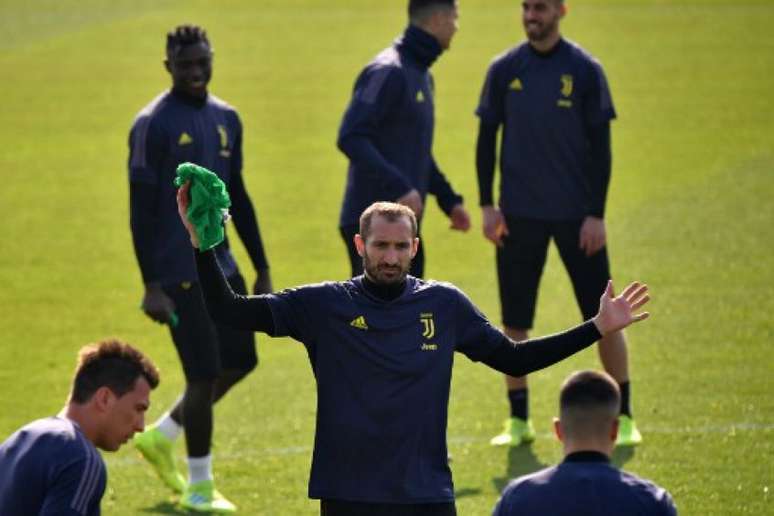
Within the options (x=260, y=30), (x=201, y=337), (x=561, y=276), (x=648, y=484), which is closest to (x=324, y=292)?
(x=648, y=484)

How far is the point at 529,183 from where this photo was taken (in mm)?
12469

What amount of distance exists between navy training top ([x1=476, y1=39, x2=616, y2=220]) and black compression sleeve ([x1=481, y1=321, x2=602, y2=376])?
14.1 ft

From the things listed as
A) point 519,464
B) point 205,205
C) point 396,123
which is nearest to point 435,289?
point 205,205

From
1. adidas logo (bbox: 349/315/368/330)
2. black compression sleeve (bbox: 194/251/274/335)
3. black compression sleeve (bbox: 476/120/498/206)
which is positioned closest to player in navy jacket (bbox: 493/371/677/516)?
adidas logo (bbox: 349/315/368/330)

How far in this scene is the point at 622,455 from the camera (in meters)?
11.8

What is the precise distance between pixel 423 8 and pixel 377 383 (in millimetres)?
4667

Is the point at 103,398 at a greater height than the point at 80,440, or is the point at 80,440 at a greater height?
the point at 103,398

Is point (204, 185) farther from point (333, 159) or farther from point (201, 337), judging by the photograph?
point (333, 159)

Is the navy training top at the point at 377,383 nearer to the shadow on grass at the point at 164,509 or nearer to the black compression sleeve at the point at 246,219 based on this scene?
the shadow on grass at the point at 164,509

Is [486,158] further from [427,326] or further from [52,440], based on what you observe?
[52,440]

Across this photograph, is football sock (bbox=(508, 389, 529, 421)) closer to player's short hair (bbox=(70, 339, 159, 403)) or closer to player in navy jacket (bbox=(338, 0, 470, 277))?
player in navy jacket (bbox=(338, 0, 470, 277))

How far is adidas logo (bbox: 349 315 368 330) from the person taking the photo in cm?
800

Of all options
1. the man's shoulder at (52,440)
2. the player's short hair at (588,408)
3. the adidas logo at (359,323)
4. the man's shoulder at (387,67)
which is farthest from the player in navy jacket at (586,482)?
the man's shoulder at (387,67)

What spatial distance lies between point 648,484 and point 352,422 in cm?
176
